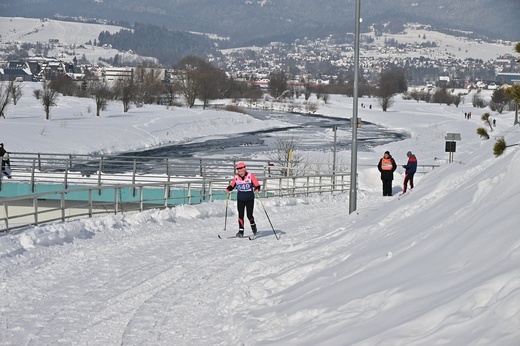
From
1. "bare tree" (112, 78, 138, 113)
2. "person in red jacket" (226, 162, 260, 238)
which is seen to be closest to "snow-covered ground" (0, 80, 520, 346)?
"person in red jacket" (226, 162, 260, 238)

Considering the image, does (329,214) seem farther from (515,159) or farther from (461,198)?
(515,159)

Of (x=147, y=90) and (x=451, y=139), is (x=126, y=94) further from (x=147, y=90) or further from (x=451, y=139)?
(x=451, y=139)

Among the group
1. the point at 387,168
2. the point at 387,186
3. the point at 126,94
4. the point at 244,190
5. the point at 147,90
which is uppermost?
the point at 147,90

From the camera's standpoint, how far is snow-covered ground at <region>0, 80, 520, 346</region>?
24.1 ft

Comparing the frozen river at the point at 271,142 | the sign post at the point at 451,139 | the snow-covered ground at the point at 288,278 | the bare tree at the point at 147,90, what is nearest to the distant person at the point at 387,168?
the sign post at the point at 451,139

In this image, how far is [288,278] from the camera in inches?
454

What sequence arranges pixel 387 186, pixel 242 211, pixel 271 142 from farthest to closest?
pixel 271 142, pixel 387 186, pixel 242 211

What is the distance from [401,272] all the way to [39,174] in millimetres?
28949

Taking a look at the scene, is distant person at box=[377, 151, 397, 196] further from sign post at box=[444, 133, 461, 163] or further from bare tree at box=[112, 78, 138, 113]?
bare tree at box=[112, 78, 138, 113]

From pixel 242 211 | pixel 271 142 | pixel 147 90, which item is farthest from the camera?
pixel 147 90

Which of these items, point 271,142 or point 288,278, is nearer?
point 288,278

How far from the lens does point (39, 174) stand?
3609 centimetres

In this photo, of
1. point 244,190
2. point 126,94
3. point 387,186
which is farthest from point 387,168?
point 126,94

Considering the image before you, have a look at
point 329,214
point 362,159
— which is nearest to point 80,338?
point 329,214
